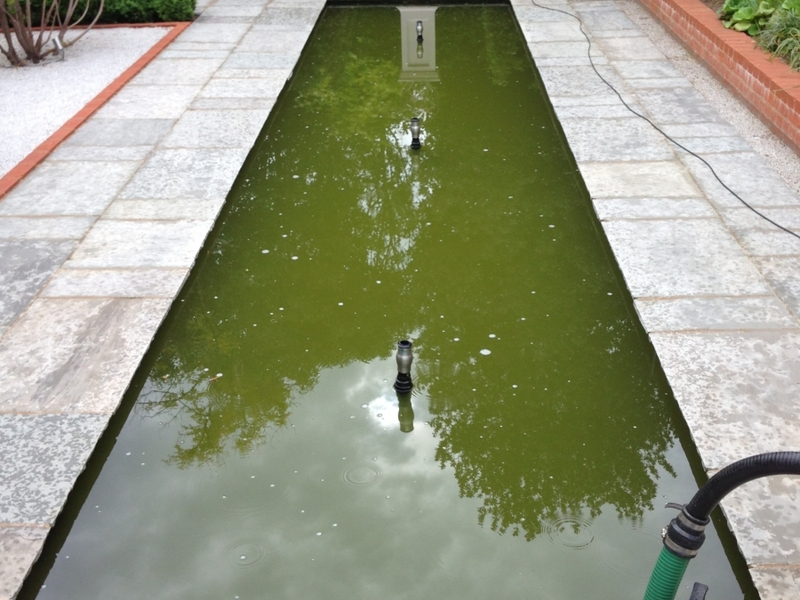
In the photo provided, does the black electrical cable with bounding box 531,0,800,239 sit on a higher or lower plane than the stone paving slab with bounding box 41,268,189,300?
higher

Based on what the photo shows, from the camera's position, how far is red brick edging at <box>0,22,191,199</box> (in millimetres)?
6373

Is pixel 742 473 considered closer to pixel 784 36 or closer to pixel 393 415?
pixel 393 415

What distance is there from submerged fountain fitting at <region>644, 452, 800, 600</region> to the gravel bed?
5.75m

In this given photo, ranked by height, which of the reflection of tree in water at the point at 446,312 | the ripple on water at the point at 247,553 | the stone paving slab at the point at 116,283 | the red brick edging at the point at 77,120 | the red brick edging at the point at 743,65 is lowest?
the ripple on water at the point at 247,553

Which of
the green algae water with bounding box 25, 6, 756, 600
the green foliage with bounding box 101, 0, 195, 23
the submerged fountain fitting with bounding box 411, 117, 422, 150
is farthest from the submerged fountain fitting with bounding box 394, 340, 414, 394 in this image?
the green foliage with bounding box 101, 0, 195, 23

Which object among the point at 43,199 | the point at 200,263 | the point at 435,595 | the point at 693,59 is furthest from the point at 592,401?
the point at 693,59

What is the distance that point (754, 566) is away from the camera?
3207mm

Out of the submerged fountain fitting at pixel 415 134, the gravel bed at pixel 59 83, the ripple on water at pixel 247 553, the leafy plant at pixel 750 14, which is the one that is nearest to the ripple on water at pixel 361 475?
the ripple on water at pixel 247 553

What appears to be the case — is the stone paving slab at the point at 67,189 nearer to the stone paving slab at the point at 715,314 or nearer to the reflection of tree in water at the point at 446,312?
the reflection of tree in water at the point at 446,312

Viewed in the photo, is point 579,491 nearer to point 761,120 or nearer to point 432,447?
point 432,447

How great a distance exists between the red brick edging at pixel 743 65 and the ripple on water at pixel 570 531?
14.1ft

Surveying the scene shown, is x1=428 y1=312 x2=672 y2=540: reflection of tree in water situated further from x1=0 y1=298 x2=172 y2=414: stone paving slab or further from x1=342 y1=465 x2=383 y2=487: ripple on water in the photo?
x1=0 y1=298 x2=172 y2=414: stone paving slab

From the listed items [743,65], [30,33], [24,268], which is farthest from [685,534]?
[30,33]

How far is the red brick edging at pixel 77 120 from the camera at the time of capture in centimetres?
637
